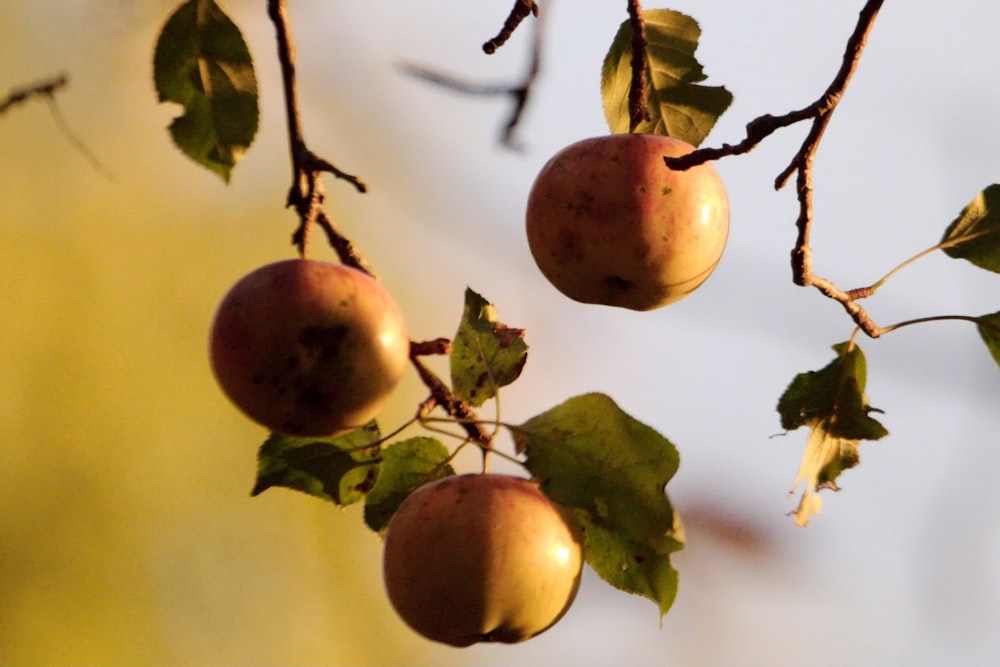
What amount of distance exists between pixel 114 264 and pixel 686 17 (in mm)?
3281

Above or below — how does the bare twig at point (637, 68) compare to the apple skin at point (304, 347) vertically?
above

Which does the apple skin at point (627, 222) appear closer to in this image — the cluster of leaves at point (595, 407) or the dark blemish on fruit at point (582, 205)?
the dark blemish on fruit at point (582, 205)

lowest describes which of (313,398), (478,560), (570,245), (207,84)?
(478,560)

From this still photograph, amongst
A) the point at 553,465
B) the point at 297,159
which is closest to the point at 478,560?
the point at 553,465

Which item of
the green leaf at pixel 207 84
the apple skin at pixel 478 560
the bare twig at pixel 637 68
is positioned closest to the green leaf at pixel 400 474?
the apple skin at pixel 478 560

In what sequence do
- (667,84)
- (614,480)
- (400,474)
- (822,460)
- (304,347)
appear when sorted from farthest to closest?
1. (667,84)
2. (822,460)
3. (400,474)
4. (614,480)
5. (304,347)

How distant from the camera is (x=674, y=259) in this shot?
142 cm

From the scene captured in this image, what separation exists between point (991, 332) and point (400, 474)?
0.90 meters

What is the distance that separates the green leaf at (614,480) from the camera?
1.24 meters

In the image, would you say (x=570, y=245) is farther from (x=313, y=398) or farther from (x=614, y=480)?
(x=313, y=398)

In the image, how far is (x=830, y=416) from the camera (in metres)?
1.57

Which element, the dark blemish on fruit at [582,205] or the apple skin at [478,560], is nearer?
the apple skin at [478,560]

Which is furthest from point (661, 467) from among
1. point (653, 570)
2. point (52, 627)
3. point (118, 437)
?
point (118, 437)

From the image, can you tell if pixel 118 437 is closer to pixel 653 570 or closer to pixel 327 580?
pixel 327 580
